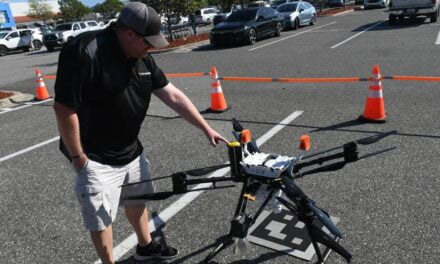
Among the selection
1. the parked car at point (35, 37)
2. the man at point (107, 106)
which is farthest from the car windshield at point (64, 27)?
the man at point (107, 106)

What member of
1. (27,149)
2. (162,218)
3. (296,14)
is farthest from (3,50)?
(162,218)

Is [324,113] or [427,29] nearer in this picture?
[324,113]

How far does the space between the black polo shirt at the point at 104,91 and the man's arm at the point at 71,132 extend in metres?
0.04

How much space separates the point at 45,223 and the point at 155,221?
3.63 ft

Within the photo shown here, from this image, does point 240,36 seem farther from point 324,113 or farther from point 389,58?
point 324,113

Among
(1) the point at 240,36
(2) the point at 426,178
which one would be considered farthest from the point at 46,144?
(1) the point at 240,36

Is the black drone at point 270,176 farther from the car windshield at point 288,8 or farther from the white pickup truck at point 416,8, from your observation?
the car windshield at point 288,8

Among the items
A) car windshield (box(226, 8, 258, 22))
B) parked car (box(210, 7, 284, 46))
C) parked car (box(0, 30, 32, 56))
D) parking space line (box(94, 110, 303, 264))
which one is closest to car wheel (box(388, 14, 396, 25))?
parked car (box(210, 7, 284, 46))

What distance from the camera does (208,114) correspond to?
7234mm

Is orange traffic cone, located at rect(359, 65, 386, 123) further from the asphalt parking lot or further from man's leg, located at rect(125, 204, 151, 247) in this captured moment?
man's leg, located at rect(125, 204, 151, 247)

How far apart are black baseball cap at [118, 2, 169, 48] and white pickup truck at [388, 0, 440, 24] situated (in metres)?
20.1

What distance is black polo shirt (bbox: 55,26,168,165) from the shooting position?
2.18m

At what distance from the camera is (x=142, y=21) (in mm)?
2238

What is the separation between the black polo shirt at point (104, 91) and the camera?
2182 mm
